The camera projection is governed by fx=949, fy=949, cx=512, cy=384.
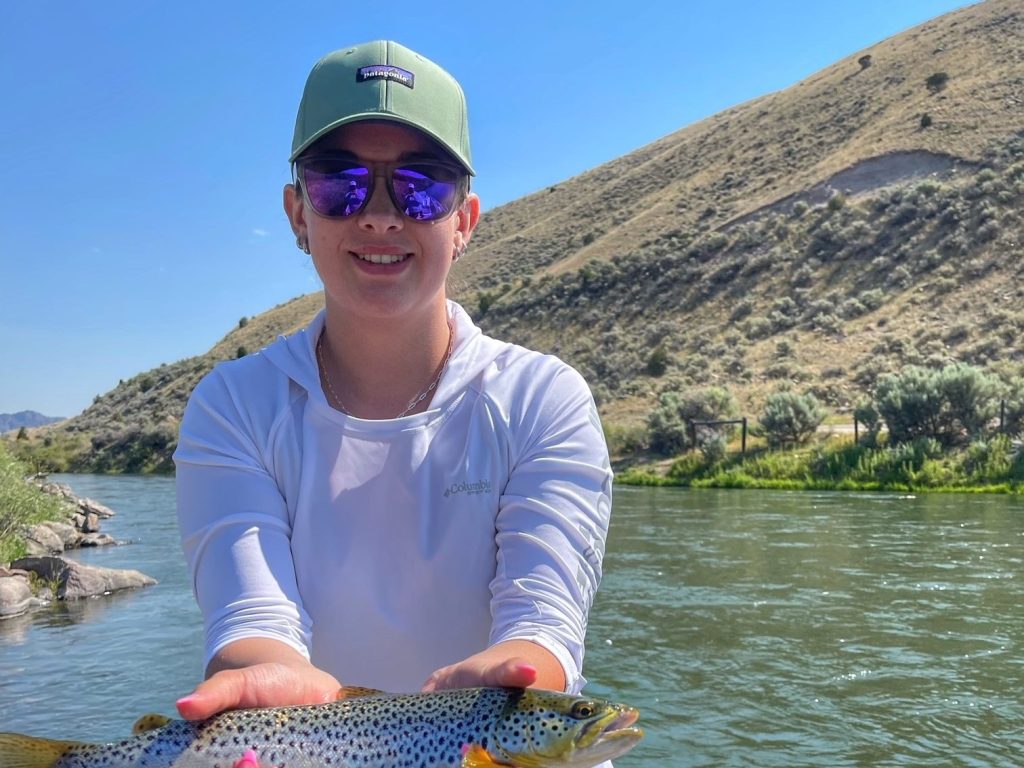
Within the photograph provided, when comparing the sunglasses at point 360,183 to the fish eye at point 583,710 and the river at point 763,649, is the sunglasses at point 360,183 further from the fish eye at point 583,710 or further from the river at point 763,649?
the river at point 763,649

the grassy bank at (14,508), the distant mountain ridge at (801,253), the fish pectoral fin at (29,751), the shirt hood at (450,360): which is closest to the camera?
the fish pectoral fin at (29,751)

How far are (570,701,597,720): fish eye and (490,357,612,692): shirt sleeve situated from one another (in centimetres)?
10

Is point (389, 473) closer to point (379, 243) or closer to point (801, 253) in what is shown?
point (379, 243)

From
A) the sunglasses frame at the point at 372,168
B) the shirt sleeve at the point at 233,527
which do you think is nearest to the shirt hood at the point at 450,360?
the shirt sleeve at the point at 233,527

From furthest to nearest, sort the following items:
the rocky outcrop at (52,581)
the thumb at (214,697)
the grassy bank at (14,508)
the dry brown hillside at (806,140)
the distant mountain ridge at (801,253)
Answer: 1. the dry brown hillside at (806,140)
2. the distant mountain ridge at (801,253)
3. the grassy bank at (14,508)
4. the rocky outcrop at (52,581)
5. the thumb at (214,697)

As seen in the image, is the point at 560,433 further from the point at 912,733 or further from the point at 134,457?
the point at 134,457

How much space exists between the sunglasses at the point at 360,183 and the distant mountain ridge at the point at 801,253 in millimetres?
27862

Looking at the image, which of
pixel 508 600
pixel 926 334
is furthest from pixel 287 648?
pixel 926 334

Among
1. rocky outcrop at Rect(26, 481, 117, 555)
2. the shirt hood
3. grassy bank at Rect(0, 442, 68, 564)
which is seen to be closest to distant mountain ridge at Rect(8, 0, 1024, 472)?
rocky outcrop at Rect(26, 481, 117, 555)

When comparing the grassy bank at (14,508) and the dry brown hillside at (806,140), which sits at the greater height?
the dry brown hillside at (806,140)

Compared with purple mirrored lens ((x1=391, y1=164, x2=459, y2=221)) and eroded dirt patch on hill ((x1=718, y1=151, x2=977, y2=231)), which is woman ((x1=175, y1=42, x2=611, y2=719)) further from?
eroded dirt patch on hill ((x1=718, y1=151, x2=977, y2=231))

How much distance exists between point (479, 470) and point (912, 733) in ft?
22.4

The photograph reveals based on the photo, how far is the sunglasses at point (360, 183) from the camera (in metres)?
2.32

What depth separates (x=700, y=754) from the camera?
295 inches
